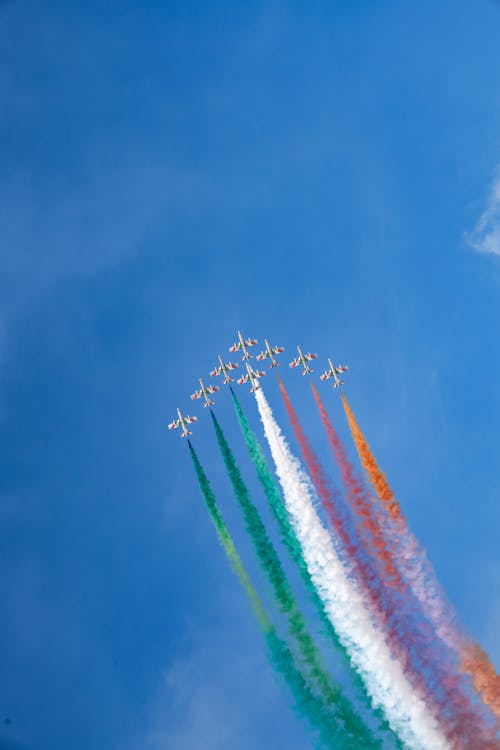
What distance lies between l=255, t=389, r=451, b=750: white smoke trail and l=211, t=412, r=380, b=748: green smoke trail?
2.36 meters

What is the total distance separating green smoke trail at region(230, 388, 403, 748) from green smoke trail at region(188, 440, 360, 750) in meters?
3.21

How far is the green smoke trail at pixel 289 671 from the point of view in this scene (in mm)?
63031

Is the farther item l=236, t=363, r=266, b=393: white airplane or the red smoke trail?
l=236, t=363, r=266, b=393: white airplane

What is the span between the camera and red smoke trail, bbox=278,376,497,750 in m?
62.0

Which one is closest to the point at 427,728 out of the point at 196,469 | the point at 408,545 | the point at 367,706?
the point at 367,706

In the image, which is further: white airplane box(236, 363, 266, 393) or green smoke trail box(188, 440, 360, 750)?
white airplane box(236, 363, 266, 393)

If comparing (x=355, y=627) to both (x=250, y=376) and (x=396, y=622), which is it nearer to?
(x=396, y=622)

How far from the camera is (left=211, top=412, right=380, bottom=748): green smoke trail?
63.2 m

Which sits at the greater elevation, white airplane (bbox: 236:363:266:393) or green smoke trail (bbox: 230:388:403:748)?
white airplane (bbox: 236:363:266:393)

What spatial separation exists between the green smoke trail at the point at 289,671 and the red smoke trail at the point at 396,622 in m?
7.36

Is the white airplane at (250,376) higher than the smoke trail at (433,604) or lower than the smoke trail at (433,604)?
higher

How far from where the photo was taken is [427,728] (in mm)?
61625

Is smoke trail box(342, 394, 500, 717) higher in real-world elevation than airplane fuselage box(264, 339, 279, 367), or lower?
lower

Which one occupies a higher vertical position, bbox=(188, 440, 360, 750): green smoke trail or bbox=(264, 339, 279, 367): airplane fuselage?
bbox=(264, 339, 279, 367): airplane fuselage
